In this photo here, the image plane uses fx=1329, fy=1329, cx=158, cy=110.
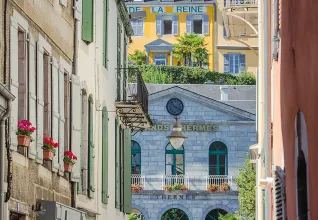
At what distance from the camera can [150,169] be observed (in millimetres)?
75500

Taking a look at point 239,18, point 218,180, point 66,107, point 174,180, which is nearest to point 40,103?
point 66,107

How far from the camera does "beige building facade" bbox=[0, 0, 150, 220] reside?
1749 cm

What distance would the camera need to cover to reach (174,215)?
75.1 m

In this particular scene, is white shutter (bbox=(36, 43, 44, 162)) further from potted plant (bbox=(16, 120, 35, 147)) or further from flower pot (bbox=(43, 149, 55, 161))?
potted plant (bbox=(16, 120, 35, 147))

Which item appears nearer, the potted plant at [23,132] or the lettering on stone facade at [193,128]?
the potted plant at [23,132]

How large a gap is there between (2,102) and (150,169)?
2420 inches

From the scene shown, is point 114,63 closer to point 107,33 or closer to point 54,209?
point 107,33

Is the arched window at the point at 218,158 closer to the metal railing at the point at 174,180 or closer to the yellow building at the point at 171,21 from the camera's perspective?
the metal railing at the point at 174,180

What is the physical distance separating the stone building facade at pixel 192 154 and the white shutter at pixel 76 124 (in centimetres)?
5123

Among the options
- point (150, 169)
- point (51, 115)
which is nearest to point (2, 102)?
point (51, 115)

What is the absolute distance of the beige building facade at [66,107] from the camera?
57.4 feet

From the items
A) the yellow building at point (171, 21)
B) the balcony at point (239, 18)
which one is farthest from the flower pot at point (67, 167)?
the yellow building at point (171, 21)

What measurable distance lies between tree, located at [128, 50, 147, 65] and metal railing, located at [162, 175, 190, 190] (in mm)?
30046

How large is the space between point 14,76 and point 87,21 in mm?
8329
